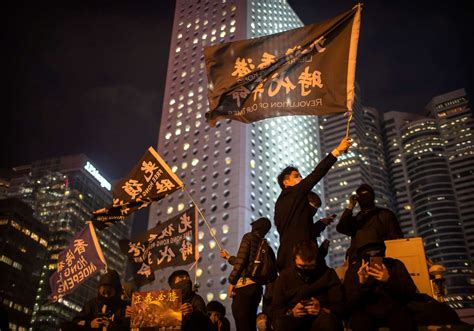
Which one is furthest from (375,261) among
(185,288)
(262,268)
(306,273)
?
(185,288)

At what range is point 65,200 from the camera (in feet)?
313

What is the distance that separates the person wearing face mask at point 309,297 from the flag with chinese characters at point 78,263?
22.5 ft

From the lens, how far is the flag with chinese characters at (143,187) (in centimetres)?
920

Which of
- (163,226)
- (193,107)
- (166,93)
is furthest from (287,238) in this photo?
(166,93)

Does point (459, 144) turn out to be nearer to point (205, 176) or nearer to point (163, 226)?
point (205, 176)

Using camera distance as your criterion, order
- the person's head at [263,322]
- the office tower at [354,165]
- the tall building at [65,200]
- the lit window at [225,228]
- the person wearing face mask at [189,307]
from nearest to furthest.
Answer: the person wearing face mask at [189,307] → the person's head at [263,322] → the lit window at [225,228] → the tall building at [65,200] → the office tower at [354,165]

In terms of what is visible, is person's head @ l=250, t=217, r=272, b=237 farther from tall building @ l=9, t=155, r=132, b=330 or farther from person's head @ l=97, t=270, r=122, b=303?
tall building @ l=9, t=155, r=132, b=330

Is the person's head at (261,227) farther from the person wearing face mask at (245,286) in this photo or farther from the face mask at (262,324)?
the face mask at (262,324)

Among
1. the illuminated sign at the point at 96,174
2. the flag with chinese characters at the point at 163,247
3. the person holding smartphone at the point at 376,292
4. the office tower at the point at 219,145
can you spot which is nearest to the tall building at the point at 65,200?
the illuminated sign at the point at 96,174

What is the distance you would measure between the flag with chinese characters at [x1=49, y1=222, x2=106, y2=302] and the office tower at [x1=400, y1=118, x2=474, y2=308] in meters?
97.9

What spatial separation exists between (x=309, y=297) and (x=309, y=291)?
60 mm

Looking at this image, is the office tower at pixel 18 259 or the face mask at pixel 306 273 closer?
the face mask at pixel 306 273

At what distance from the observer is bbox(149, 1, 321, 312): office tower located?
47.2 meters

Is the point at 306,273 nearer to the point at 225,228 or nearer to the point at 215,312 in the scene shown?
the point at 215,312
